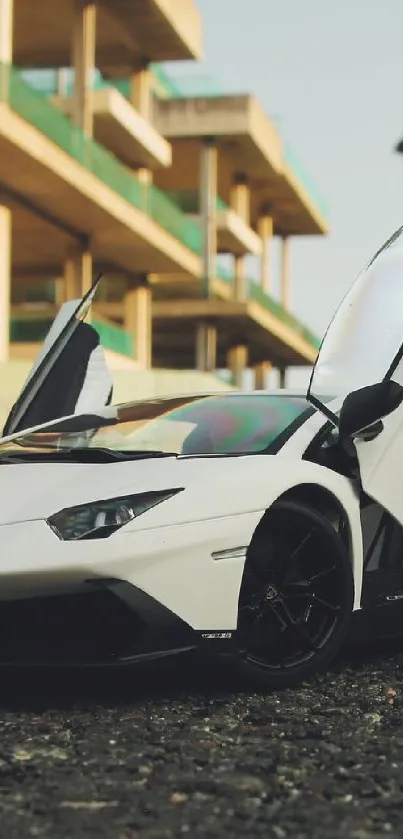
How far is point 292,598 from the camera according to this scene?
476 cm

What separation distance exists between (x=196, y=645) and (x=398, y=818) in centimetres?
143

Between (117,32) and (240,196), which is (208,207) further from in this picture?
(117,32)

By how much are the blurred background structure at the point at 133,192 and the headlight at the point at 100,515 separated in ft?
42.2

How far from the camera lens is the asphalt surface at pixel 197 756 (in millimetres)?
3033

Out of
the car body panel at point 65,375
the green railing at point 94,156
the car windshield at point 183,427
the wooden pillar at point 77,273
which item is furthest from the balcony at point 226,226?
the car windshield at point 183,427

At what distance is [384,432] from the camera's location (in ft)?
16.9

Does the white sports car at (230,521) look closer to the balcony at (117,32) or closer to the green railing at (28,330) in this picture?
the green railing at (28,330)

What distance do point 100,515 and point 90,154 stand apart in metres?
21.9

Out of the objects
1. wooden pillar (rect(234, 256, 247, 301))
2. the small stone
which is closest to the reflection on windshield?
the small stone

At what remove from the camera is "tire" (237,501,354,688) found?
15.1 feet

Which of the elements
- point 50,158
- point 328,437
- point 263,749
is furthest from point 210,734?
point 50,158

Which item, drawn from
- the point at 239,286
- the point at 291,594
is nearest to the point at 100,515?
the point at 291,594

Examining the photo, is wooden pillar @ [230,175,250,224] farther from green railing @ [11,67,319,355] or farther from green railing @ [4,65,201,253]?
green railing @ [4,65,201,253]

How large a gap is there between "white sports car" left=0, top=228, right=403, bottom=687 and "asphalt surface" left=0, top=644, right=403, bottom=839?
0.63ft
